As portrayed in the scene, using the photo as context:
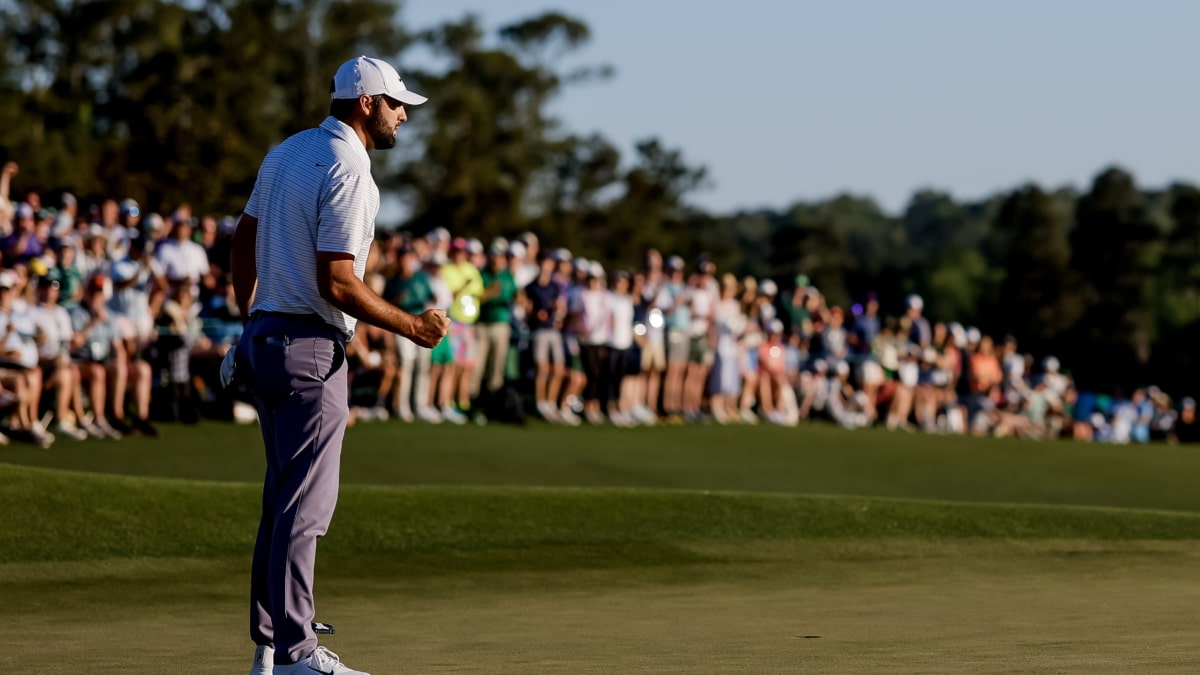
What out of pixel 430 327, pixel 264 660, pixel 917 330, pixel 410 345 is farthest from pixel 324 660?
pixel 917 330

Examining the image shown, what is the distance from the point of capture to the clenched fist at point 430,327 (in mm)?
6219

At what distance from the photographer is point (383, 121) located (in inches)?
255

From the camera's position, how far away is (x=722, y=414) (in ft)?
79.2

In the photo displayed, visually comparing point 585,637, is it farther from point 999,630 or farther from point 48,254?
point 48,254

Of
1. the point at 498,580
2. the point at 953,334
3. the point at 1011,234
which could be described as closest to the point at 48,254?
the point at 498,580

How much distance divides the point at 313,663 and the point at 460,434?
13425mm

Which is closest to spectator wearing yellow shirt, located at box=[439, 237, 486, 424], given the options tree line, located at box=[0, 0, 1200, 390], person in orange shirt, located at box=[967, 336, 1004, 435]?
person in orange shirt, located at box=[967, 336, 1004, 435]

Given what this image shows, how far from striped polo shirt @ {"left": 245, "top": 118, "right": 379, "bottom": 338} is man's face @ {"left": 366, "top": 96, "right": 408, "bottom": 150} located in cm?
9

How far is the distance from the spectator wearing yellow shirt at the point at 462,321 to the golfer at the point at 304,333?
47.0ft

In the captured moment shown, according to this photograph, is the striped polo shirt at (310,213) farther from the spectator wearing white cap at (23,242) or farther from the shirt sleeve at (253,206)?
the spectator wearing white cap at (23,242)

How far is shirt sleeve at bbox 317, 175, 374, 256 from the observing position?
6.17 metres

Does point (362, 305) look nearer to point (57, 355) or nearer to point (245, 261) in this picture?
point (245, 261)

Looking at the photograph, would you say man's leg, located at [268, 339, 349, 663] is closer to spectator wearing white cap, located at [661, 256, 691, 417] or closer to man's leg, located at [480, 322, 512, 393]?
man's leg, located at [480, 322, 512, 393]

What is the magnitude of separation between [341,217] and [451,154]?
60.3 metres
